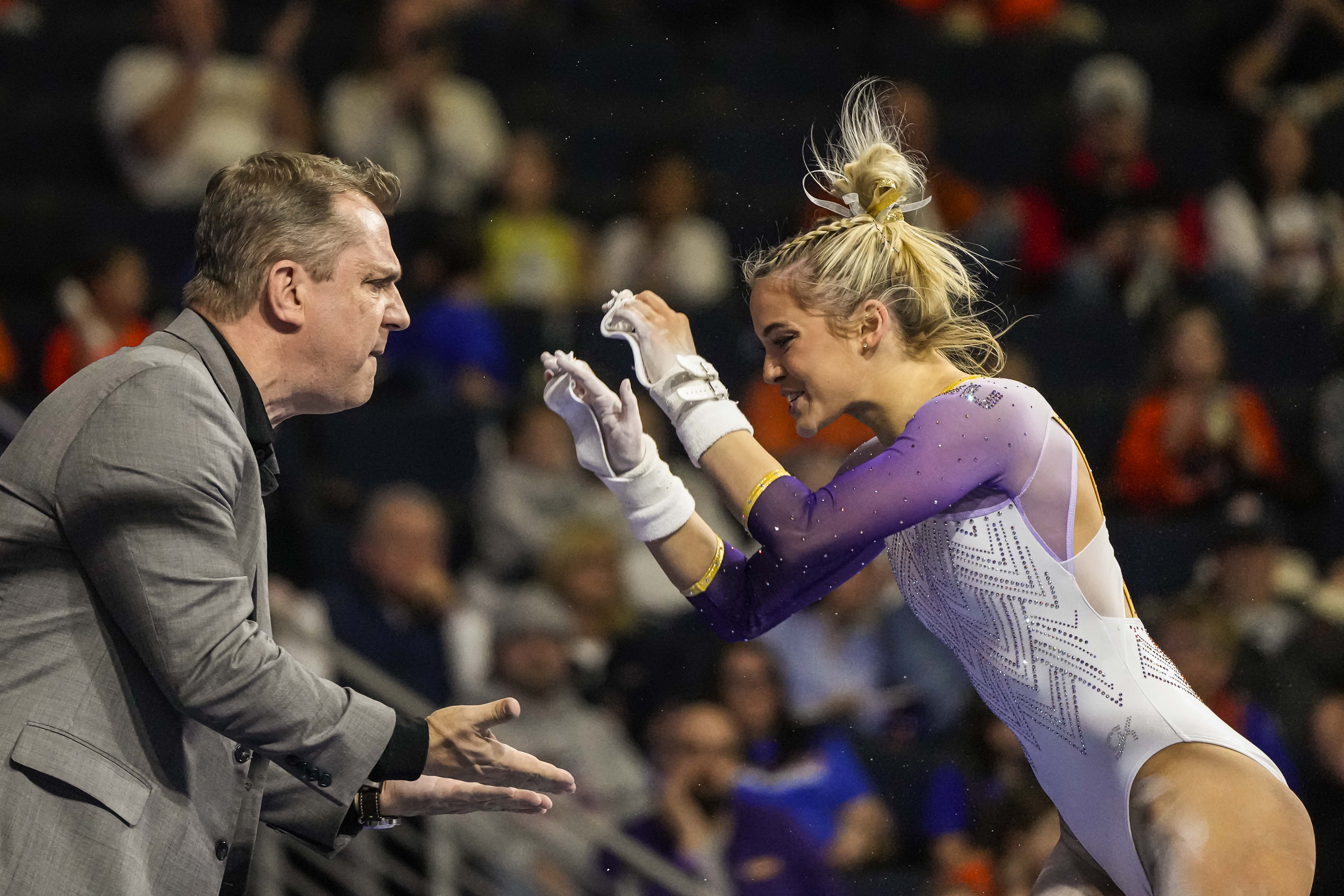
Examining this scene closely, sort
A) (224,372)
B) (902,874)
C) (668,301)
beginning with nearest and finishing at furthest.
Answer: (224,372), (902,874), (668,301)

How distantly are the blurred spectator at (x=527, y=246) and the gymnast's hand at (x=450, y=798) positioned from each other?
11.2 feet

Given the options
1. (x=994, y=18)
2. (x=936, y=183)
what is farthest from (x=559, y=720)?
(x=994, y=18)

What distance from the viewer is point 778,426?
454cm

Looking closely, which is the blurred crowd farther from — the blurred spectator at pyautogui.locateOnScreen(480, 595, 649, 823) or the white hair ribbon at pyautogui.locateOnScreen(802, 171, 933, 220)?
the white hair ribbon at pyautogui.locateOnScreen(802, 171, 933, 220)

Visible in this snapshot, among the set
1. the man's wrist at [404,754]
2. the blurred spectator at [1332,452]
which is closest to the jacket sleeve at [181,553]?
the man's wrist at [404,754]

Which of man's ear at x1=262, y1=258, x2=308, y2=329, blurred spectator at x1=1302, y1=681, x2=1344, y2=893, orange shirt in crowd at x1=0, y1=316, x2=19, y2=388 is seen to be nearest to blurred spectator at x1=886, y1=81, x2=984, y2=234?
blurred spectator at x1=1302, y1=681, x2=1344, y2=893

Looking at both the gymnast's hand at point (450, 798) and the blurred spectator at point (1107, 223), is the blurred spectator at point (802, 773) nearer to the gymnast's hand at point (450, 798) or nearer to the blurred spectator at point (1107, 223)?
the gymnast's hand at point (450, 798)

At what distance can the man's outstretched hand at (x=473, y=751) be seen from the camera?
222 cm

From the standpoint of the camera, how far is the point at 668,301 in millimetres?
5492

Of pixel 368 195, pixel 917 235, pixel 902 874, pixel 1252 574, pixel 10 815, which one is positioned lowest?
pixel 902 874

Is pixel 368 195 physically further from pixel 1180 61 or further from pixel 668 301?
pixel 1180 61

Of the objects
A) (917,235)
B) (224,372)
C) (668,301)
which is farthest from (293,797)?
(668,301)

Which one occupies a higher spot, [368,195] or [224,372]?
[368,195]

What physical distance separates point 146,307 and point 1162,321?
3.50 meters
